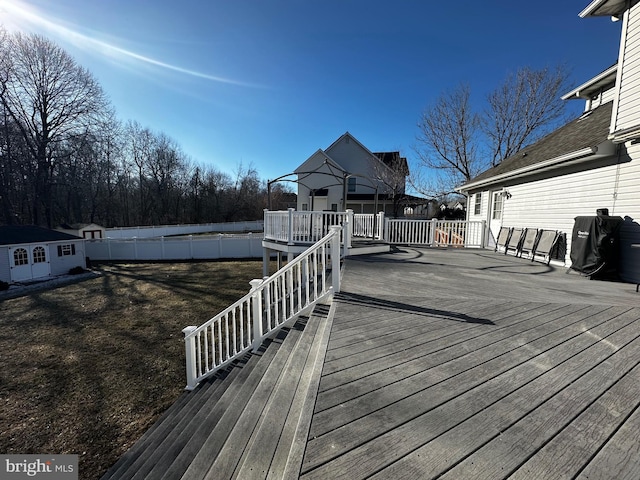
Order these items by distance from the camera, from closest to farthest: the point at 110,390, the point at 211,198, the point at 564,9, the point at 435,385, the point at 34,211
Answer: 1. the point at 435,385
2. the point at 110,390
3. the point at 564,9
4. the point at 34,211
5. the point at 211,198

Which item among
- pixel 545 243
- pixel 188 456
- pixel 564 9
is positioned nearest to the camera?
pixel 188 456

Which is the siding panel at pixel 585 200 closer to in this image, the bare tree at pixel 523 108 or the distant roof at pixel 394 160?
the bare tree at pixel 523 108

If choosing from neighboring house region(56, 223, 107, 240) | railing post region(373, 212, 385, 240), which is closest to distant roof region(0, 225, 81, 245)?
neighboring house region(56, 223, 107, 240)

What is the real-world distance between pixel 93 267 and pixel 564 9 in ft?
79.6

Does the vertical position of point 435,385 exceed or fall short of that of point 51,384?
it exceeds it

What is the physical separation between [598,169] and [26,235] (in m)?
22.9

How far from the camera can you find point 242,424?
206cm

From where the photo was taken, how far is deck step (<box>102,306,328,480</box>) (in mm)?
1676

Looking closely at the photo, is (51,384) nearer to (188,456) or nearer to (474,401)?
(188,456)

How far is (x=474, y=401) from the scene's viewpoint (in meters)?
1.67

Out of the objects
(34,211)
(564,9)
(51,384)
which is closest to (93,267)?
(34,211)

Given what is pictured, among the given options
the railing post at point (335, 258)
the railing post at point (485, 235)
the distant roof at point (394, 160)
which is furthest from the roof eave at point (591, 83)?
the distant roof at point (394, 160)

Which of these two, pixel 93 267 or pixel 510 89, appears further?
pixel 93 267

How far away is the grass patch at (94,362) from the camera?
3.72 meters
